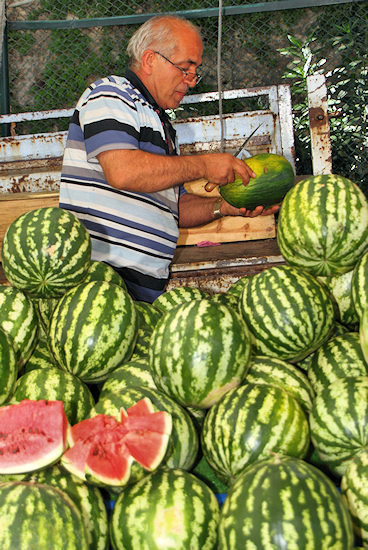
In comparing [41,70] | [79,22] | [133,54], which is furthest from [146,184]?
[41,70]

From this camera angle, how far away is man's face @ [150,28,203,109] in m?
3.23

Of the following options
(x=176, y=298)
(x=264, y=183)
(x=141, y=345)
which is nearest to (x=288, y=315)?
(x=141, y=345)

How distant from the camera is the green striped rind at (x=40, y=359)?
1893mm

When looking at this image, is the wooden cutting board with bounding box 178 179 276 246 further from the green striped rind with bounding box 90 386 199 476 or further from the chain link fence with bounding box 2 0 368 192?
the chain link fence with bounding box 2 0 368 192

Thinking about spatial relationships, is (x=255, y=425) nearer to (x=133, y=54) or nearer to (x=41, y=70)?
(x=133, y=54)

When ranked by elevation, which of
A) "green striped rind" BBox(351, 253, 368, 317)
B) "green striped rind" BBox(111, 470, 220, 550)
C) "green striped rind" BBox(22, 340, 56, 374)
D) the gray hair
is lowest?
"green striped rind" BBox(111, 470, 220, 550)

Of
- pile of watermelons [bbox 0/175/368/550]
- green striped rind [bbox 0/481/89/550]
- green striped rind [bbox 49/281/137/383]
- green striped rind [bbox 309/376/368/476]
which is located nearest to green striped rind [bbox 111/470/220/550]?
pile of watermelons [bbox 0/175/368/550]

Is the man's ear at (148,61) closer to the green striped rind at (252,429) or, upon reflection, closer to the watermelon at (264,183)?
the watermelon at (264,183)

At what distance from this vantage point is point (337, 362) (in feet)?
5.56

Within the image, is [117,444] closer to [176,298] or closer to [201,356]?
[201,356]

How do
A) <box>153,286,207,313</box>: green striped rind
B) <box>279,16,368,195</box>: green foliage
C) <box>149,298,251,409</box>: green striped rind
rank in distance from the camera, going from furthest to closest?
<box>279,16,368,195</box>: green foliage < <box>153,286,207,313</box>: green striped rind < <box>149,298,251,409</box>: green striped rind

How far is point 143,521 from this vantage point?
48.3 inches

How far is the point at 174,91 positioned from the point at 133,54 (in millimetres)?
373

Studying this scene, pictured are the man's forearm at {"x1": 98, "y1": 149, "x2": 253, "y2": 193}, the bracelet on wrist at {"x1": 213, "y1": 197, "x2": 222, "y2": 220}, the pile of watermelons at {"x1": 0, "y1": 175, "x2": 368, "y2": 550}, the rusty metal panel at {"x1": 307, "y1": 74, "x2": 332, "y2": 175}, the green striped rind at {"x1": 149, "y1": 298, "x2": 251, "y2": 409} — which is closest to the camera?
the pile of watermelons at {"x1": 0, "y1": 175, "x2": 368, "y2": 550}
